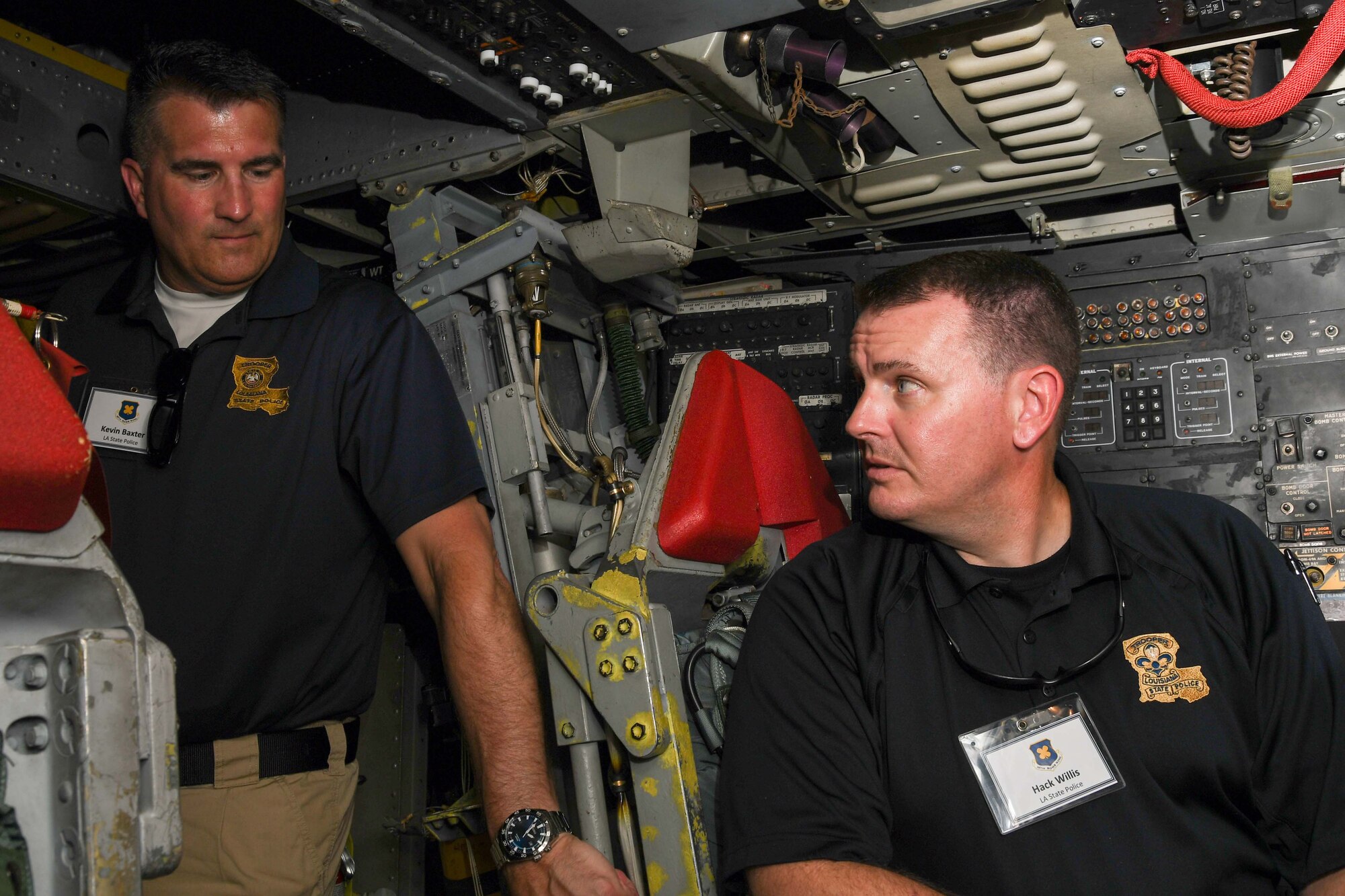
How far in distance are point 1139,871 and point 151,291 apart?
231 centimetres

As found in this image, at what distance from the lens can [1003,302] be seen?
7.00 ft

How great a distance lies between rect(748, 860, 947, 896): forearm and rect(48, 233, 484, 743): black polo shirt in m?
1.01

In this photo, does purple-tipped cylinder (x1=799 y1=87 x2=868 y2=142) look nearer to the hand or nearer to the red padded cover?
the hand

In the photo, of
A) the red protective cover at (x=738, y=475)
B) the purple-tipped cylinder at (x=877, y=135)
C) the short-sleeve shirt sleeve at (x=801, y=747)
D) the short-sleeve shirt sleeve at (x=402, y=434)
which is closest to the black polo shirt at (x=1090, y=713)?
the short-sleeve shirt sleeve at (x=801, y=747)

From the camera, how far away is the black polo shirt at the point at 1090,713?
5.83 ft

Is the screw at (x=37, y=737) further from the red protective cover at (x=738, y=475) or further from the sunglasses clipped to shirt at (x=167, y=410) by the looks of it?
the red protective cover at (x=738, y=475)

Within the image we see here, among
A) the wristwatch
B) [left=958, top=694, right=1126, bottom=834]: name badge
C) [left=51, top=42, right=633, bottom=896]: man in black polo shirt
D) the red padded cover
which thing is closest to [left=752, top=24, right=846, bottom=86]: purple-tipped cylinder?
[left=51, top=42, right=633, bottom=896]: man in black polo shirt

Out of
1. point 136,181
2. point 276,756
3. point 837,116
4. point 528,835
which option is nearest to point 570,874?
point 528,835

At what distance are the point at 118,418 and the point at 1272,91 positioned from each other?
2.72 meters

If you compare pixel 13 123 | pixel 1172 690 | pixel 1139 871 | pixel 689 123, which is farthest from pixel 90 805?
pixel 689 123

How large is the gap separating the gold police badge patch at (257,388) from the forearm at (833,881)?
1.38 metres

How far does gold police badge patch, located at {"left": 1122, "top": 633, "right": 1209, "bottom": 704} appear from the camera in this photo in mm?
1880

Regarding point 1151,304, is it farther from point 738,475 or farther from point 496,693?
point 496,693

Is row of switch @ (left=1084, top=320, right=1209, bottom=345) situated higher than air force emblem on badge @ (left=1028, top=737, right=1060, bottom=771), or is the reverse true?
row of switch @ (left=1084, top=320, right=1209, bottom=345)
